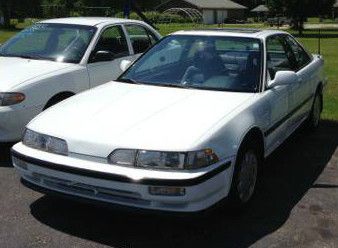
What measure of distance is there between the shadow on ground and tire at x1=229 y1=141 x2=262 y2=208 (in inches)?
5.2

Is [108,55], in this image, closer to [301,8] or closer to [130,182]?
[130,182]

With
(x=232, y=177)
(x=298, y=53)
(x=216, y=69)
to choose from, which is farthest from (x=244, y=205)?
(x=298, y=53)

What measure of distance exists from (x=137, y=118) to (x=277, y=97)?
1.65 m

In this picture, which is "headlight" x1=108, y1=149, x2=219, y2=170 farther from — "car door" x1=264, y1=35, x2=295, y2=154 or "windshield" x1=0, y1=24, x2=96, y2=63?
"windshield" x1=0, y1=24, x2=96, y2=63

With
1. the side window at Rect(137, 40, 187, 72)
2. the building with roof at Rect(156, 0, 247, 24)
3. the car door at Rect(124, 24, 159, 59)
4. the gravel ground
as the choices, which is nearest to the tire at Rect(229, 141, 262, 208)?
the gravel ground

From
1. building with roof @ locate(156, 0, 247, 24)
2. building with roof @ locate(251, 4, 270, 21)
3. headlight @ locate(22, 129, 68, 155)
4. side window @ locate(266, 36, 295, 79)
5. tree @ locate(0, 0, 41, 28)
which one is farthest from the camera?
building with roof @ locate(251, 4, 270, 21)

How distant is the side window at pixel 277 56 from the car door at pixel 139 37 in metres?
2.31

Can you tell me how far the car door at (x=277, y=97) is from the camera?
207 inches

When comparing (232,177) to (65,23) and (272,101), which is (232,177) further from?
(65,23)

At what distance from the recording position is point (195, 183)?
12.8 feet

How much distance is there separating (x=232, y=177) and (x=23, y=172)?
1.70 metres

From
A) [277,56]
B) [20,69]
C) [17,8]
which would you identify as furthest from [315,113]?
[17,8]

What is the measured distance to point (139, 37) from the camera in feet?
27.2

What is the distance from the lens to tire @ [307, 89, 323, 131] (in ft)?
24.3
